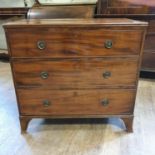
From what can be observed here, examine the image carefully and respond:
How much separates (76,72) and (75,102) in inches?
9.3

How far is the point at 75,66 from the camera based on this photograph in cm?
132

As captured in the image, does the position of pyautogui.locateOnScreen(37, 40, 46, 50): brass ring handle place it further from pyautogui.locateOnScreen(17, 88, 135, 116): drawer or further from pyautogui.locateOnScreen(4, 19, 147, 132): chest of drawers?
pyautogui.locateOnScreen(17, 88, 135, 116): drawer

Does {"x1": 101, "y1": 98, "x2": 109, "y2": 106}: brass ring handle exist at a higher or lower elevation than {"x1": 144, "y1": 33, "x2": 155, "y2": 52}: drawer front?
lower

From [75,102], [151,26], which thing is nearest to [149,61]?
[151,26]

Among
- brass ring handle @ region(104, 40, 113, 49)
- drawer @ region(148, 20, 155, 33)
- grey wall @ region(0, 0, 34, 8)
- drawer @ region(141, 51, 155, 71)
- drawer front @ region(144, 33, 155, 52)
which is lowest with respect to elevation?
drawer @ region(141, 51, 155, 71)

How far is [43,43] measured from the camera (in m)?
1.25

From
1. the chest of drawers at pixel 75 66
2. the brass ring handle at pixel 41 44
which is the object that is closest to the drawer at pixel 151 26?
the chest of drawers at pixel 75 66

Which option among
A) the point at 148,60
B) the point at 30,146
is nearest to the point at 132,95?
the point at 30,146

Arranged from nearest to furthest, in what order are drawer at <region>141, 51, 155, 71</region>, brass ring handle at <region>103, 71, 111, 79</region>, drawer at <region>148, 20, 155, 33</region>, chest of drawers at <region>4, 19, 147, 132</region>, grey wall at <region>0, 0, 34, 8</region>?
chest of drawers at <region>4, 19, 147, 132</region>
brass ring handle at <region>103, 71, 111, 79</region>
drawer at <region>148, 20, 155, 33</region>
drawer at <region>141, 51, 155, 71</region>
grey wall at <region>0, 0, 34, 8</region>

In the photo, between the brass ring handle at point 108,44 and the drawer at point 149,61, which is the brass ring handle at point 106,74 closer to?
the brass ring handle at point 108,44

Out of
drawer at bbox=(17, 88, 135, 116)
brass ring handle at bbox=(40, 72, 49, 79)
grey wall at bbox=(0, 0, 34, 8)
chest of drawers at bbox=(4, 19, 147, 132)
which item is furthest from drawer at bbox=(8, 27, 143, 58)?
grey wall at bbox=(0, 0, 34, 8)

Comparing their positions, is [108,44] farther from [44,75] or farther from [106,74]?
[44,75]

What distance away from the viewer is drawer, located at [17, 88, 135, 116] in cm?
140

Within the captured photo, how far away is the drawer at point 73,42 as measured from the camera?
1.22 meters
